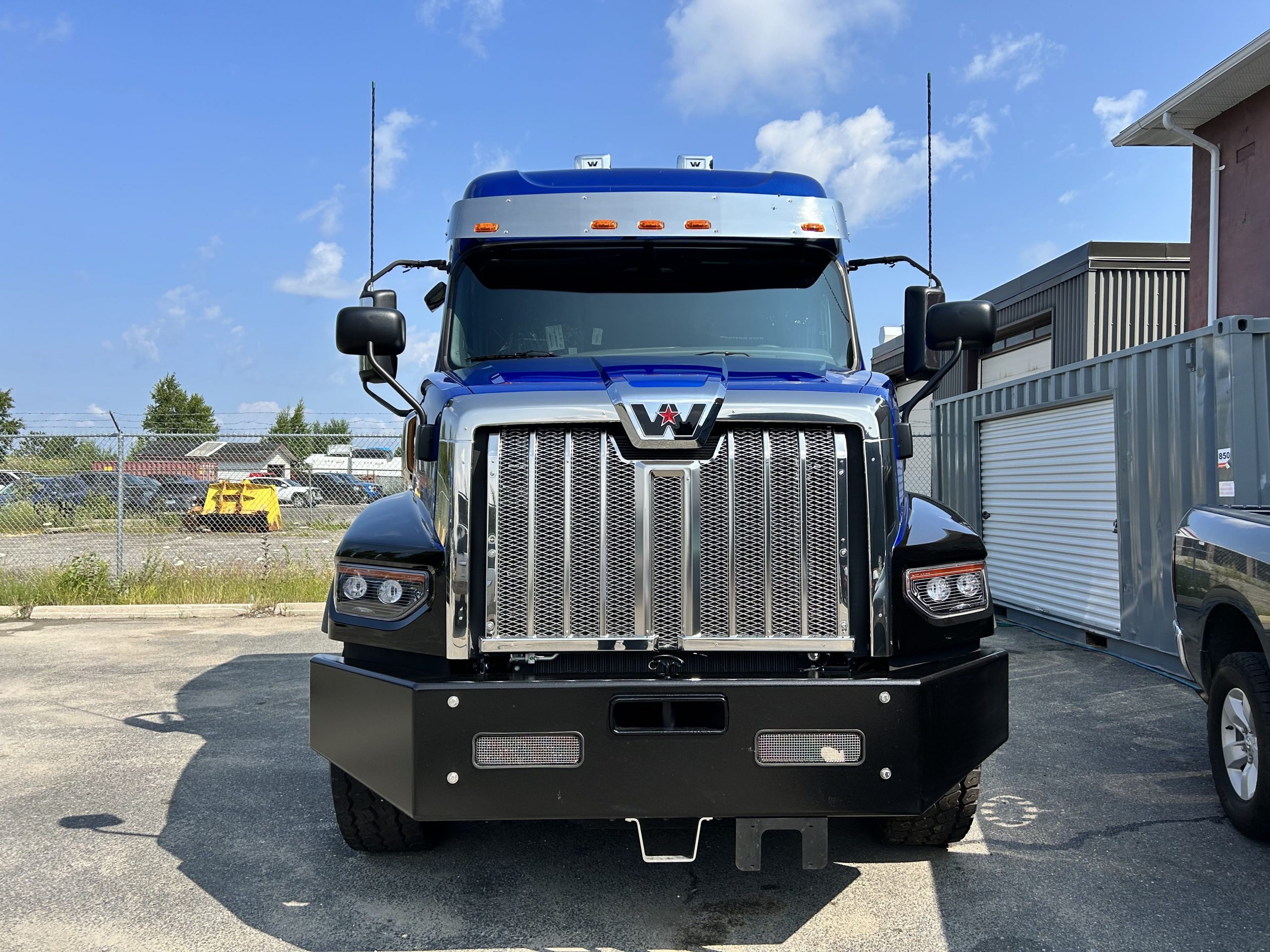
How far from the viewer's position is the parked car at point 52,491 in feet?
41.3

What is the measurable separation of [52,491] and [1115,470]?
40.5 feet

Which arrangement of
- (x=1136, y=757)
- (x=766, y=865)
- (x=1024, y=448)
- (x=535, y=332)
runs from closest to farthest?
(x=766, y=865) < (x=535, y=332) < (x=1136, y=757) < (x=1024, y=448)

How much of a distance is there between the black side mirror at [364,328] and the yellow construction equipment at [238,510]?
1078cm

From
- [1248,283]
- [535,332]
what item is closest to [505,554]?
[535,332]

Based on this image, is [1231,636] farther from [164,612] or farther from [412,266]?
[164,612]

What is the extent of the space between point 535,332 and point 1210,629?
3.50m

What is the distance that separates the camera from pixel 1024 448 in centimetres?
966

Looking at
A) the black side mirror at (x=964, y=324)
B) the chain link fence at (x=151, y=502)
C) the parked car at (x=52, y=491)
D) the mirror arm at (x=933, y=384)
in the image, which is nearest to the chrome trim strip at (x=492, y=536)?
the mirror arm at (x=933, y=384)

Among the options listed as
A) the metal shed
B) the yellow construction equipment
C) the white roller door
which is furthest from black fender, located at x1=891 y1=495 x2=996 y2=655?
the yellow construction equipment

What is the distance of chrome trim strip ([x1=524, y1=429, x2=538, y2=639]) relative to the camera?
3193 mm

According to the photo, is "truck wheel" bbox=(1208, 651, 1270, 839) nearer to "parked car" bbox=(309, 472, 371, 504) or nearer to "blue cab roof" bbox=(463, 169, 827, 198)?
"blue cab roof" bbox=(463, 169, 827, 198)

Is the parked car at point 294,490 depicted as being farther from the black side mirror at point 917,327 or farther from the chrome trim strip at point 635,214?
the black side mirror at point 917,327

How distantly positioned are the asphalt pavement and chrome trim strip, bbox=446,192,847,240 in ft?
8.18

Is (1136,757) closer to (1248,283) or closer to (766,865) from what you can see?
(766,865)
